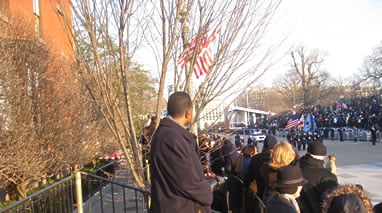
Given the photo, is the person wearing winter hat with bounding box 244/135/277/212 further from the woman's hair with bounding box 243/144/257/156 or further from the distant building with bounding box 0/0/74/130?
the distant building with bounding box 0/0/74/130

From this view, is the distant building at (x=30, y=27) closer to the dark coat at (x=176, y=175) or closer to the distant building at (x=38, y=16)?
the distant building at (x=38, y=16)

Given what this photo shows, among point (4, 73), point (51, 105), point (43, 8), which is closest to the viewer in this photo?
point (4, 73)

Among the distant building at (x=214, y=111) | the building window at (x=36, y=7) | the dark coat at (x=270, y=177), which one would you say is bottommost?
the dark coat at (x=270, y=177)

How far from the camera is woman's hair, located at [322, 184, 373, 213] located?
3.21 m

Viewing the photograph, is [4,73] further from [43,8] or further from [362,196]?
[362,196]

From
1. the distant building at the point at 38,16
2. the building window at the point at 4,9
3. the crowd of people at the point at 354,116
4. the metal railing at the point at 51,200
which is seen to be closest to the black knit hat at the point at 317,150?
the metal railing at the point at 51,200

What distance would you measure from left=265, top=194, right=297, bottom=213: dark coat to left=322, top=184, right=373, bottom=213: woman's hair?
2.47 feet

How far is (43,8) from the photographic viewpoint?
14.1 m

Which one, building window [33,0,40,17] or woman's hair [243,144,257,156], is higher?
building window [33,0,40,17]

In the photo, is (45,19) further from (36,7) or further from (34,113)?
(34,113)

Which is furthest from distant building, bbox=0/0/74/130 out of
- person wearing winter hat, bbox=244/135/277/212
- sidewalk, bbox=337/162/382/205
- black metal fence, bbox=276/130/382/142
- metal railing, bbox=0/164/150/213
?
black metal fence, bbox=276/130/382/142

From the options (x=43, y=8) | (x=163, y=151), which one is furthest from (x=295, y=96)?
(x=163, y=151)

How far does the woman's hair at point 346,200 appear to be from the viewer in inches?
126

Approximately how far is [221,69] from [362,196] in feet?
6.20
